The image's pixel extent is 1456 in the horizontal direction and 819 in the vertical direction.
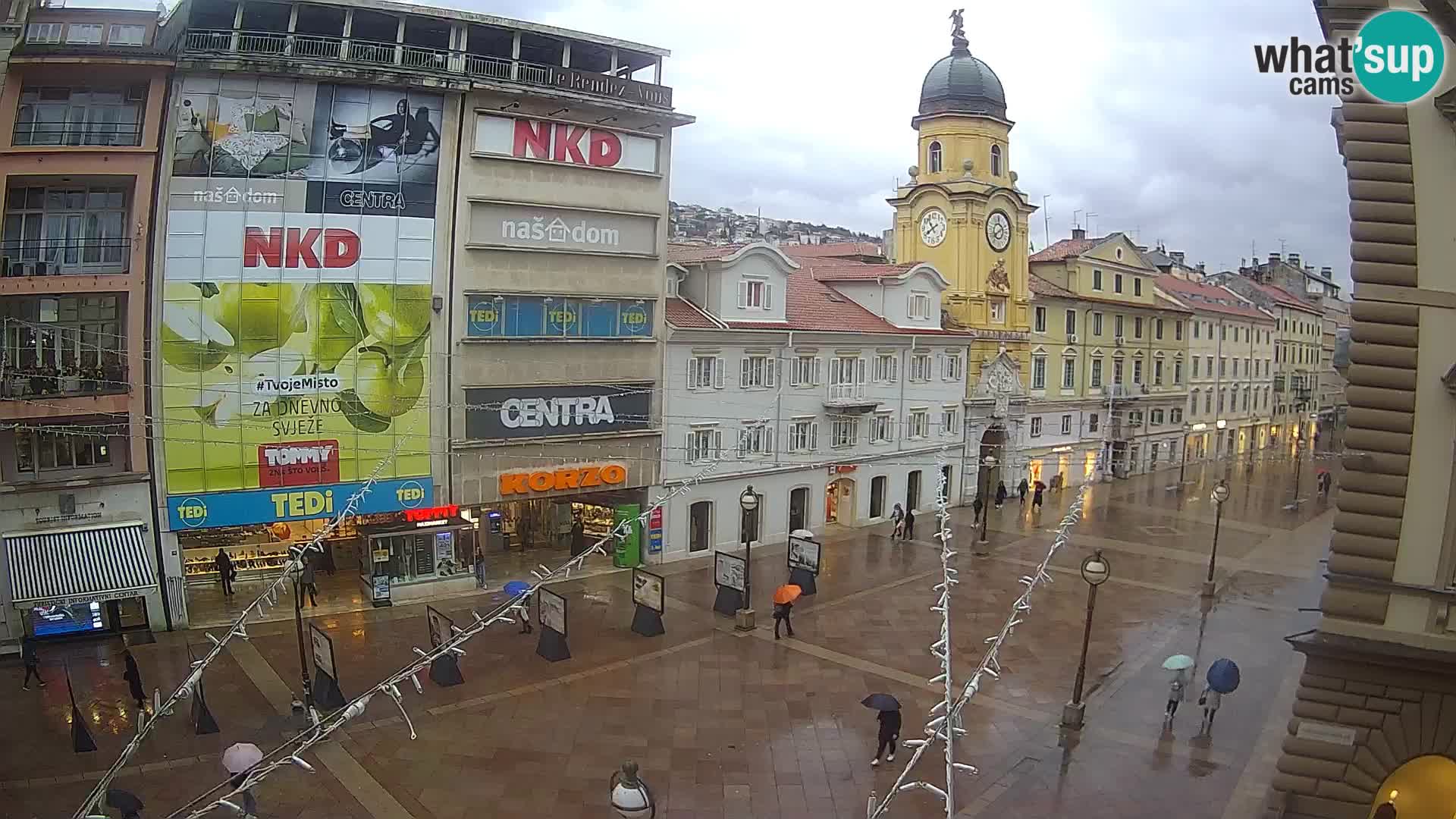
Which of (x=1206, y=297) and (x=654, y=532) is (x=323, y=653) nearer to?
(x=654, y=532)

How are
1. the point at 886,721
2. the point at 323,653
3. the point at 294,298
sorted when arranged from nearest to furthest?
the point at 886,721
the point at 323,653
the point at 294,298

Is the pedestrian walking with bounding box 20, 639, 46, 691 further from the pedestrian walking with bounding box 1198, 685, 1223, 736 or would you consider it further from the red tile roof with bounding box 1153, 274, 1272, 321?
the red tile roof with bounding box 1153, 274, 1272, 321

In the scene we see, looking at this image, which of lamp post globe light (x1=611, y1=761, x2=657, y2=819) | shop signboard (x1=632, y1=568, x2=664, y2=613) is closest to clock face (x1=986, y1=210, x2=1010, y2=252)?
shop signboard (x1=632, y1=568, x2=664, y2=613)

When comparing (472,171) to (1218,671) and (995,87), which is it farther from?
(995,87)

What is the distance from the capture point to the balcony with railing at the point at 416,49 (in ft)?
79.9

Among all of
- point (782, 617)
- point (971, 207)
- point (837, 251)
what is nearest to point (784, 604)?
point (782, 617)

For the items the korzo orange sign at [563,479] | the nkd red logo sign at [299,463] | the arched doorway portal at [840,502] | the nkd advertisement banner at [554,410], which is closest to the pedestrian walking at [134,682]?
the nkd red logo sign at [299,463]

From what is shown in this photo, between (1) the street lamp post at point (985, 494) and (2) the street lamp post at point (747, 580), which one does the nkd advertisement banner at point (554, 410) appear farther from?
(1) the street lamp post at point (985, 494)

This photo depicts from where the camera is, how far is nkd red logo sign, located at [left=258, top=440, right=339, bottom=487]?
25.1 metres

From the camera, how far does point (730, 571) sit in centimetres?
2577

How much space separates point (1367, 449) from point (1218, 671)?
7.80m

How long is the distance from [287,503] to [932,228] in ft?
99.3

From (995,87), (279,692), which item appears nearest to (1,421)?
(279,692)

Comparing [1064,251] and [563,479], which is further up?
[1064,251]
